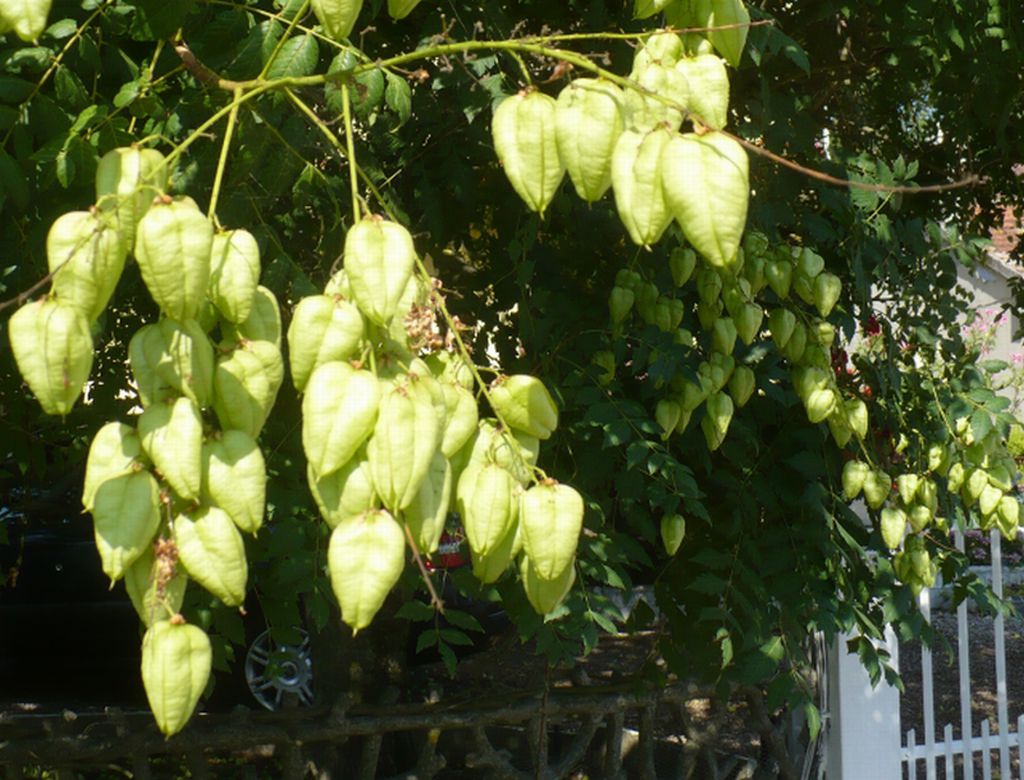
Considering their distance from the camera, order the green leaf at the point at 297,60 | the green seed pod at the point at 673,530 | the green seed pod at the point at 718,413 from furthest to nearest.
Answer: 1. the green seed pod at the point at 673,530
2. the green seed pod at the point at 718,413
3. the green leaf at the point at 297,60

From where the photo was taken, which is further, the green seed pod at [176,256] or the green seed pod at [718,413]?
the green seed pod at [718,413]

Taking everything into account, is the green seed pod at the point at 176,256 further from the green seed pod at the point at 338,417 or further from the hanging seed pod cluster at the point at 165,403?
the green seed pod at the point at 338,417

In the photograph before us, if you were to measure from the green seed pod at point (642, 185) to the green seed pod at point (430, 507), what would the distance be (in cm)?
31

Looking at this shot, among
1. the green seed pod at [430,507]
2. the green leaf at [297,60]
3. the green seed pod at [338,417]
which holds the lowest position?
the green seed pod at [430,507]

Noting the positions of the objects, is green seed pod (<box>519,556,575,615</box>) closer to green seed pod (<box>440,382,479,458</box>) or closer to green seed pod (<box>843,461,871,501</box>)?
green seed pod (<box>440,382,479,458</box>)

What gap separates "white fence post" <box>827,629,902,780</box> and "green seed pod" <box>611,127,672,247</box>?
3194mm

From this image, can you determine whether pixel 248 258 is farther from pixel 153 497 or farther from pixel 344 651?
pixel 344 651

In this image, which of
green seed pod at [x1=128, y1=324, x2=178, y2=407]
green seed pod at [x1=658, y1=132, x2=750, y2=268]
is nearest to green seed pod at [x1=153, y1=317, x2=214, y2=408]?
green seed pod at [x1=128, y1=324, x2=178, y2=407]

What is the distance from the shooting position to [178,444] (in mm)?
1135

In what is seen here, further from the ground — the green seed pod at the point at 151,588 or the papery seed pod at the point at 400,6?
the papery seed pod at the point at 400,6

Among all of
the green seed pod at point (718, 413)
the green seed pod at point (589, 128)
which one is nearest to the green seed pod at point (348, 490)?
the green seed pod at point (589, 128)

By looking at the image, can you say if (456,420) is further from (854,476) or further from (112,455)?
(854,476)

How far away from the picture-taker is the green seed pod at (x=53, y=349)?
3.79ft

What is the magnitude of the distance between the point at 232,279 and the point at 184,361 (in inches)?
4.1
